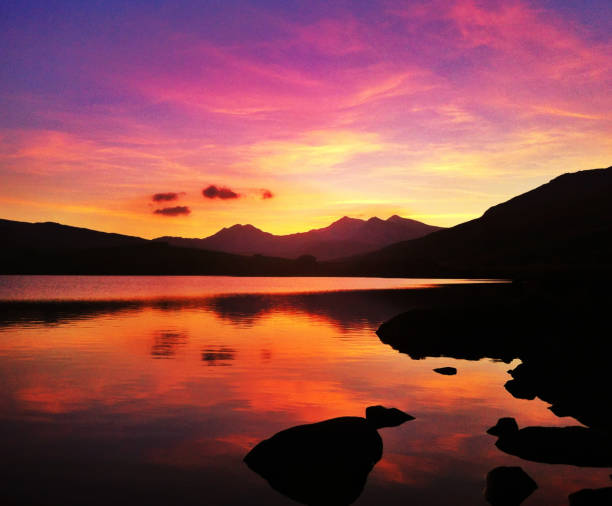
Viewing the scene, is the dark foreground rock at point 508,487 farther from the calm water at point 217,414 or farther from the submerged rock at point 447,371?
the submerged rock at point 447,371

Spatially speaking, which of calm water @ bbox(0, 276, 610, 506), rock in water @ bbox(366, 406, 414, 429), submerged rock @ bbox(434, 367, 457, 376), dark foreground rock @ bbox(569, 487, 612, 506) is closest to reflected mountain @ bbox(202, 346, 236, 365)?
Result: calm water @ bbox(0, 276, 610, 506)

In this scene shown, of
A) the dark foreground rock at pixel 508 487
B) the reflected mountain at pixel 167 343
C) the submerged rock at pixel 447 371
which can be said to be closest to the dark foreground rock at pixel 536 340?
the submerged rock at pixel 447 371

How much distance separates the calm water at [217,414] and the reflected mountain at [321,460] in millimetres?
449

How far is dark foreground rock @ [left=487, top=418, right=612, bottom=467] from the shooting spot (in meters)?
17.8

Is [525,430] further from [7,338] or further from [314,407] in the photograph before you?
[7,338]

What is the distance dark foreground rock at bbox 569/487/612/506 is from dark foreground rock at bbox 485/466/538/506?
1.31m

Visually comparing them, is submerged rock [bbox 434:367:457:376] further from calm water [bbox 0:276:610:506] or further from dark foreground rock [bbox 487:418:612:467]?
dark foreground rock [bbox 487:418:612:467]

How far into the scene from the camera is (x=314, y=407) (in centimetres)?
2569

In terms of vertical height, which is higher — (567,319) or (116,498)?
(567,319)

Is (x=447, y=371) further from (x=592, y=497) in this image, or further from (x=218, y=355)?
(x=592, y=497)

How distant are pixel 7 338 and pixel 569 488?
4833 centimetres

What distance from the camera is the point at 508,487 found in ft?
51.0

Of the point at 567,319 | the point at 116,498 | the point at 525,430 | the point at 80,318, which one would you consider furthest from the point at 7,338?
the point at 567,319

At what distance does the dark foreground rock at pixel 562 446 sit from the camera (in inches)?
699
